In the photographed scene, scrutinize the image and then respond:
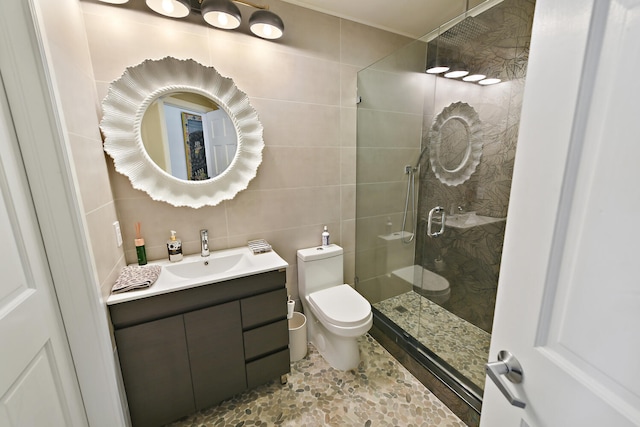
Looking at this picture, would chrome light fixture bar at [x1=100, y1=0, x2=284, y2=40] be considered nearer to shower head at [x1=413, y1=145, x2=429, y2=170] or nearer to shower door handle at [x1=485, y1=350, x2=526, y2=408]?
shower head at [x1=413, y1=145, x2=429, y2=170]

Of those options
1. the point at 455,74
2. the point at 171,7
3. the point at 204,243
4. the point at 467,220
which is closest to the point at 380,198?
the point at 467,220

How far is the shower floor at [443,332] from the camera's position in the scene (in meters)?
1.66

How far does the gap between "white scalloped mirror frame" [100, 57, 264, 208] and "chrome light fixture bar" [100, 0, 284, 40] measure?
0.24 metres

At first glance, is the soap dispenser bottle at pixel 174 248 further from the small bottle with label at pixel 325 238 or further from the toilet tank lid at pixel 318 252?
the small bottle with label at pixel 325 238

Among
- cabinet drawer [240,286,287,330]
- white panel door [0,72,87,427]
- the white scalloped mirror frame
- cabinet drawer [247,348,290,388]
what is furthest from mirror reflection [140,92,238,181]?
cabinet drawer [247,348,290,388]

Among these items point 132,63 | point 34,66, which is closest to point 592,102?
point 34,66

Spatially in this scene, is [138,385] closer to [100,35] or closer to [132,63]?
[132,63]

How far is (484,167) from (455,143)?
0.28m

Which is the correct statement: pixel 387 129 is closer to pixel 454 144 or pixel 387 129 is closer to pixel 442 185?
pixel 454 144

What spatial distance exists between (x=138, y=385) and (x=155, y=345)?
A: 0.71ft

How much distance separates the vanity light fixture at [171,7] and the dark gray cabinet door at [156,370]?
5.28 ft

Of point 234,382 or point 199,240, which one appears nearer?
point 234,382

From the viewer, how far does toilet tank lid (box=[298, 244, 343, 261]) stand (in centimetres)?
193

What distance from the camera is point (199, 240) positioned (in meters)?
1.70
